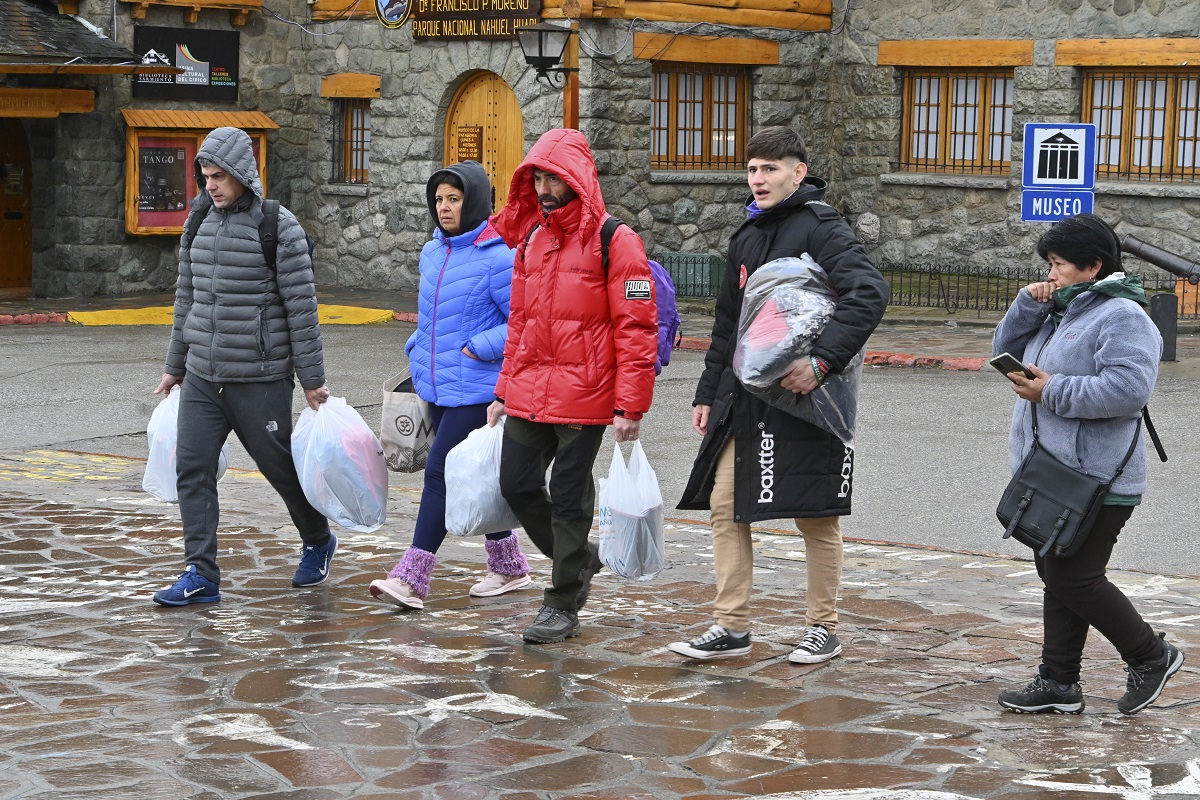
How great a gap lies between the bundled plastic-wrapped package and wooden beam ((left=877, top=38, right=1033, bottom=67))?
1562 centimetres

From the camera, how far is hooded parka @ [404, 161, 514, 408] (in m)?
7.01

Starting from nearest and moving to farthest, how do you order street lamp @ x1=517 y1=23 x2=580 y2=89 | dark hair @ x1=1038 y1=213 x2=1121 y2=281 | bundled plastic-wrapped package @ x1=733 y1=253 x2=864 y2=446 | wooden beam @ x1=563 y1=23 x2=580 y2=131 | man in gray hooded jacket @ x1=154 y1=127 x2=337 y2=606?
1. dark hair @ x1=1038 y1=213 x2=1121 y2=281
2. bundled plastic-wrapped package @ x1=733 y1=253 x2=864 y2=446
3. man in gray hooded jacket @ x1=154 y1=127 x2=337 y2=606
4. street lamp @ x1=517 y1=23 x2=580 y2=89
5. wooden beam @ x1=563 y1=23 x2=580 y2=131

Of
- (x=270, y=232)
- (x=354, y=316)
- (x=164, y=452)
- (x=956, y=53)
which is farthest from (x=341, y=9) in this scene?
(x=270, y=232)

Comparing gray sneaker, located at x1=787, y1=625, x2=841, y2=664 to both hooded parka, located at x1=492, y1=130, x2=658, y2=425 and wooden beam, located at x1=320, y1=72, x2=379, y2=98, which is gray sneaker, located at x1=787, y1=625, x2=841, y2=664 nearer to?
hooded parka, located at x1=492, y1=130, x2=658, y2=425

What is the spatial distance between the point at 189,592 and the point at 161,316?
12.9m

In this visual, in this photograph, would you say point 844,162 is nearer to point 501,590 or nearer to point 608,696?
point 501,590

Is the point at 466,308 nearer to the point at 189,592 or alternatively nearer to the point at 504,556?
the point at 504,556

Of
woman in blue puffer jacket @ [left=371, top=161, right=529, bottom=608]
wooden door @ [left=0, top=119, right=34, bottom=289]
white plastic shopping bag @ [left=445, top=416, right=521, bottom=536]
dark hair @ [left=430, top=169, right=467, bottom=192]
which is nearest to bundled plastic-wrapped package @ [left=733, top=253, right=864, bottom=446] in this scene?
white plastic shopping bag @ [left=445, top=416, right=521, bottom=536]

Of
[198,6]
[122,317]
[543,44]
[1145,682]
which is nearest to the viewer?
[1145,682]

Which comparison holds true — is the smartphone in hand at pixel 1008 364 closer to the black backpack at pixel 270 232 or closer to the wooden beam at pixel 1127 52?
the black backpack at pixel 270 232

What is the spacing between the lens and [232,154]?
699cm

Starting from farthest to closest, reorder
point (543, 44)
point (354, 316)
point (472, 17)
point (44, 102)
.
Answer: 1. point (472, 17)
2. point (44, 102)
3. point (354, 316)
4. point (543, 44)

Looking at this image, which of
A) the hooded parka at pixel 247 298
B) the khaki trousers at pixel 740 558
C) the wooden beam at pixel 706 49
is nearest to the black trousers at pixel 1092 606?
the khaki trousers at pixel 740 558

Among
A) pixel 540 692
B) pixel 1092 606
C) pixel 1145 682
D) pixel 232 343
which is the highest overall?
pixel 232 343
